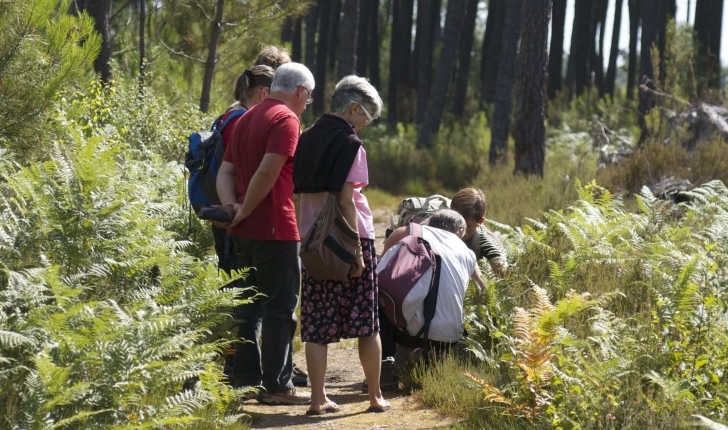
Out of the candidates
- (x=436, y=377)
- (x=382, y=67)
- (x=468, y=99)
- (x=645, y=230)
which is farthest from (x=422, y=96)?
(x=436, y=377)

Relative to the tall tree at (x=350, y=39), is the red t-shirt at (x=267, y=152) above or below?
below

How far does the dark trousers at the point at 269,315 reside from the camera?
16.1 feet

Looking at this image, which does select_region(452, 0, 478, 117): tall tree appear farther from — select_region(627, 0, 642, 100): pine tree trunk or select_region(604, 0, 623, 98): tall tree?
select_region(627, 0, 642, 100): pine tree trunk

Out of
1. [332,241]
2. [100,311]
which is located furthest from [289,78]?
[100,311]

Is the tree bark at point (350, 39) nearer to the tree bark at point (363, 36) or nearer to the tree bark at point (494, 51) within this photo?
the tree bark at point (494, 51)

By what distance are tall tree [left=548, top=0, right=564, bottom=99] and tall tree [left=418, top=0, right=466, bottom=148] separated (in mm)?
11659

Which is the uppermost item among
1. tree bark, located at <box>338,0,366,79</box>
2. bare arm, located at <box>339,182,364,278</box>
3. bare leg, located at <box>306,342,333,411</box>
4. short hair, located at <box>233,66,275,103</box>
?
tree bark, located at <box>338,0,366,79</box>

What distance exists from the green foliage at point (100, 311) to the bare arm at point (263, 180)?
0.46 meters

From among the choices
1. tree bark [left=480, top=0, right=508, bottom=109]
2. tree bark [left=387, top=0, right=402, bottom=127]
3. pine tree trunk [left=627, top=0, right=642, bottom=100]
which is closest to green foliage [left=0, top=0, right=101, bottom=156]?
tree bark [left=387, top=0, right=402, bottom=127]

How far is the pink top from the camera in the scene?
4.61 metres

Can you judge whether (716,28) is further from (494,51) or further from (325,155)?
(325,155)

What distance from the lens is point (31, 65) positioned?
19.7ft

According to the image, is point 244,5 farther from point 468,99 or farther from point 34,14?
point 468,99

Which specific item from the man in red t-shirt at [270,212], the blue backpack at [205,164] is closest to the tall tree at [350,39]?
the blue backpack at [205,164]
